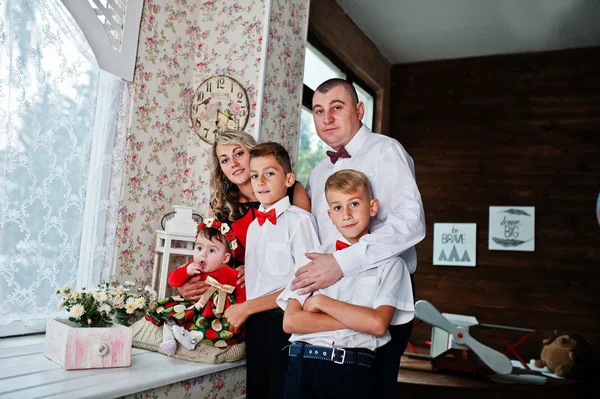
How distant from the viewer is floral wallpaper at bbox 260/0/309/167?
10.7ft

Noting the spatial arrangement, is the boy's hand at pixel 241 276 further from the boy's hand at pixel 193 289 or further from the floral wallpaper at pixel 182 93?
the floral wallpaper at pixel 182 93

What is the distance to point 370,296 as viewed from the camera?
5.95 feet

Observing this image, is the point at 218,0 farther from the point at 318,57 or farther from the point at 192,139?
the point at 318,57

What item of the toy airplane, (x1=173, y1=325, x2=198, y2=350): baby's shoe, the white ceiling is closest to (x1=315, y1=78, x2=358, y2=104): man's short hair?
(x1=173, y1=325, x2=198, y2=350): baby's shoe

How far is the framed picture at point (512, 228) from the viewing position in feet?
18.1

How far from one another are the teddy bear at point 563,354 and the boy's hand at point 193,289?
370 cm

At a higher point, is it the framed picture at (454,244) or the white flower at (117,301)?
the framed picture at (454,244)

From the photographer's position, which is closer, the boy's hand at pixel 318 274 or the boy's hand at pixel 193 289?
the boy's hand at pixel 318 274

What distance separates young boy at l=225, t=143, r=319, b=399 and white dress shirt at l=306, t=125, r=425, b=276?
0.41 ft

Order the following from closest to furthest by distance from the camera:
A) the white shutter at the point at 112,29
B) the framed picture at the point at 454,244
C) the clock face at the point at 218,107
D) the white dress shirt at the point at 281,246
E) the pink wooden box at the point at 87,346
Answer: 1. the pink wooden box at the point at 87,346
2. the white dress shirt at the point at 281,246
3. the white shutter at the point at 112,29
4. the clock face at the point at 218,107
5. the framed picture at the point at 454,244

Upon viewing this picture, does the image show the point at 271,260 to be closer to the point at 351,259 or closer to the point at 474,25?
the point at 351,259

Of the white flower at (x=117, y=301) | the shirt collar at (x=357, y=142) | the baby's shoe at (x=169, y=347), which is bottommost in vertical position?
the baby's shoe at (x=169, y=347)

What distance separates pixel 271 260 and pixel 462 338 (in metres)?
3.07

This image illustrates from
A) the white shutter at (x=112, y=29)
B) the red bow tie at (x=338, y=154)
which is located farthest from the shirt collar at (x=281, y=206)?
the white shutter at (x=112, y=29)
